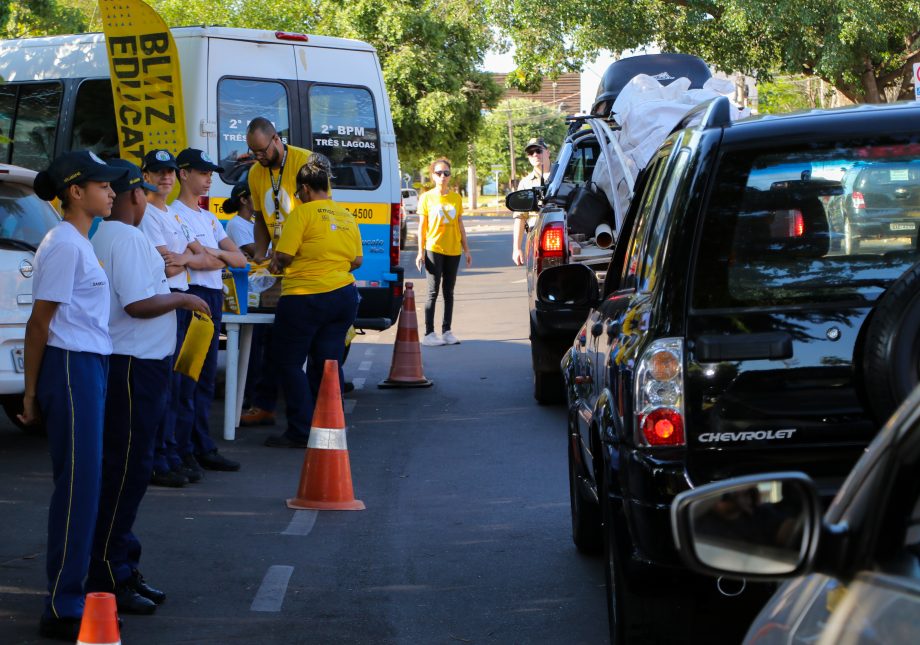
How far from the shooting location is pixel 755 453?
4348mm

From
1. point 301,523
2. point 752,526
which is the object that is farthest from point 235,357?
point 752,526

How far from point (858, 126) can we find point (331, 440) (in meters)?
4.23

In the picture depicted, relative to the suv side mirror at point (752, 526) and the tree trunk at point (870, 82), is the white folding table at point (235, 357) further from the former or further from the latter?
the tree trunk at point (870, 82)

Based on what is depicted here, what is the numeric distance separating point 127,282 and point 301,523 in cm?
227

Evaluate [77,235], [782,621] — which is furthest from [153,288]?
[782,621]

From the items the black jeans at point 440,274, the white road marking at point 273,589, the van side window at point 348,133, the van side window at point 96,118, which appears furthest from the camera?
the black jeans at point 440,274

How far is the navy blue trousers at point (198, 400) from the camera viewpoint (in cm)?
877

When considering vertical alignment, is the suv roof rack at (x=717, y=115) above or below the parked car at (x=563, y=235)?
above

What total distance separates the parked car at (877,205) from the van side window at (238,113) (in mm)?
8286

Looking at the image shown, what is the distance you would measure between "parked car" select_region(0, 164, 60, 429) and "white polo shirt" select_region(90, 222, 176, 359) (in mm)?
3326

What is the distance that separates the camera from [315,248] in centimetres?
985

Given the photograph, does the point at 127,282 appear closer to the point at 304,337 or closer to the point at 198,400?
the point at 198,400

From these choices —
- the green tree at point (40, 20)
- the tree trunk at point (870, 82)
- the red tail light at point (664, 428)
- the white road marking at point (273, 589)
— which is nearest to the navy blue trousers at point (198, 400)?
the white road marking at point (273, 589)

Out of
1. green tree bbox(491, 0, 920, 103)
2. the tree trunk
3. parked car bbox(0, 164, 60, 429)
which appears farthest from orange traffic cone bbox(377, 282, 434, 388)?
the tree trunk
